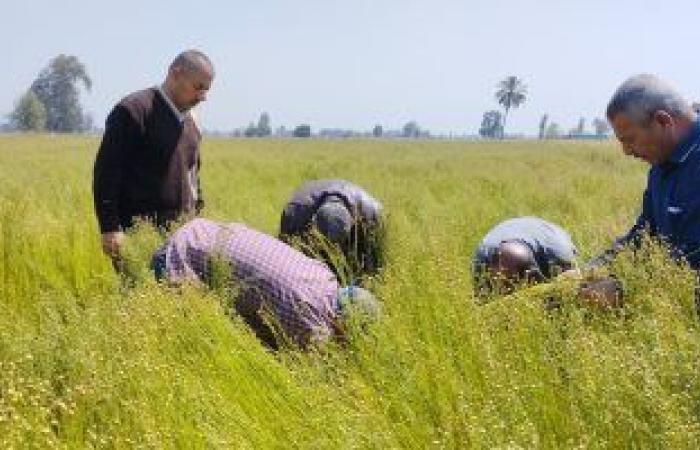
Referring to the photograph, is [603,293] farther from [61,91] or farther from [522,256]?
[61,91]

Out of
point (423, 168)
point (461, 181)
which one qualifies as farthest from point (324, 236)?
point (423, 168)

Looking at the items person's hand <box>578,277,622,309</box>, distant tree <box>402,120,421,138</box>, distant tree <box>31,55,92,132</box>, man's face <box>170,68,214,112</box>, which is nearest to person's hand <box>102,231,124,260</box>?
man's face <box>170,68,214,112</box>

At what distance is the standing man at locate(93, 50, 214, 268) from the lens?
14.0 feet

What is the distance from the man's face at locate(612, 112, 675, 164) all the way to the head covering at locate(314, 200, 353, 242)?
4.78ft

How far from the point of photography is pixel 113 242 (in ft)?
13.8

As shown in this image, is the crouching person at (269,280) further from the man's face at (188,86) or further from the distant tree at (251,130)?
the distant tree at (251,130)

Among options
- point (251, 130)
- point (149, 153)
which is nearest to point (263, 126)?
point (251, 130)

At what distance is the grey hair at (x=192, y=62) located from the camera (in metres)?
4.30

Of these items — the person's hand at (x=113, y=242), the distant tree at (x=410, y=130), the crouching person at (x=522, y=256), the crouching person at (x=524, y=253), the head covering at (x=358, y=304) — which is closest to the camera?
the head covering at (x=358, y=304)

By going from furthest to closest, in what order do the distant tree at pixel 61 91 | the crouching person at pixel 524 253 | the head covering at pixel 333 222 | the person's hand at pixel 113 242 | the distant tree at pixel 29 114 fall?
the distant tree at pixel 61 91
the distant tree at pixel 29 114
the head covering at pixel 333 222
the person's hand at pixel 113 242
the crouching person at pixel 524 253

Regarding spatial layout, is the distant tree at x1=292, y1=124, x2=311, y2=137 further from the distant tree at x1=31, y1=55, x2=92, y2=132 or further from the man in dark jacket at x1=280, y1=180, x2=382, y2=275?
the man in dark jacket at x1=280, y1=180, x2=382, y2=275

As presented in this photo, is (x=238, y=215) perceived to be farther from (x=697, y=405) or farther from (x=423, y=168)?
(x=423, y=168)

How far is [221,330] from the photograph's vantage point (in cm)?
276

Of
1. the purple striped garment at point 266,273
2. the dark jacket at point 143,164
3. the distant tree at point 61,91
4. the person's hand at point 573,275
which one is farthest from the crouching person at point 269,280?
the distant tree at point 61,91
